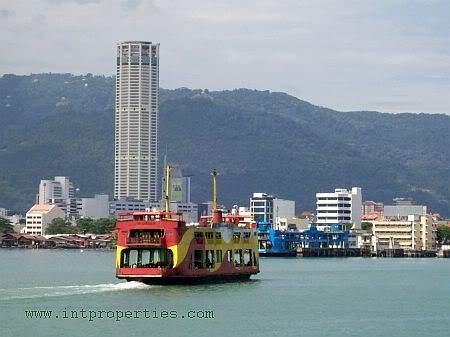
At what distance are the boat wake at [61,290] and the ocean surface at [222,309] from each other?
60 mm

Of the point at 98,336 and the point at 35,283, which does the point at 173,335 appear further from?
the point at 35,283

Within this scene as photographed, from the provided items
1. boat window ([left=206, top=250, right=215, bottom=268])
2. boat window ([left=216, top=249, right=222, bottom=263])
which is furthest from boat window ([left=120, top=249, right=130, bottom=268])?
boat window ([left=216, top=249, right=222, bottom=263])

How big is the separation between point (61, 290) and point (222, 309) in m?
15.1

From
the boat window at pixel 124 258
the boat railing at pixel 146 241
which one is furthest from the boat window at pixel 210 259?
the boat window at pixel 124 258

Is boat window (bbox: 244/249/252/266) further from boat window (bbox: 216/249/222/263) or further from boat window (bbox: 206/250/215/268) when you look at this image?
boat window (bbox: 206/250/215/268)

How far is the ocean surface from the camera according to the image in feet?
217

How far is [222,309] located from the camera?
247 feet

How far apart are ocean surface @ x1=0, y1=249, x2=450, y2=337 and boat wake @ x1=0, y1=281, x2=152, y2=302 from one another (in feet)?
0.20

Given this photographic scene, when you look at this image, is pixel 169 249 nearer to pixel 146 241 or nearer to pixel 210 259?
pixel 146 241

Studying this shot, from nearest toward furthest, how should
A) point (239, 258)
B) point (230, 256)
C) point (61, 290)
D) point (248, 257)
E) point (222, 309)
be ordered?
1. point (222, 309)
2. point (61, 290)
3. point (230, 256)
4. point (239, 258)
5. point (248, 257)

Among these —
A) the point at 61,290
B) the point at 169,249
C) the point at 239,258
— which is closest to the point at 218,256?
the point at 239,258

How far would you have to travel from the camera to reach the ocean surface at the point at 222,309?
66.1 meters

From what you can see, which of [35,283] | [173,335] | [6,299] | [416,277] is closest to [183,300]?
[6,299]

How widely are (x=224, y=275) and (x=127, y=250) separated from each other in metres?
8.99
